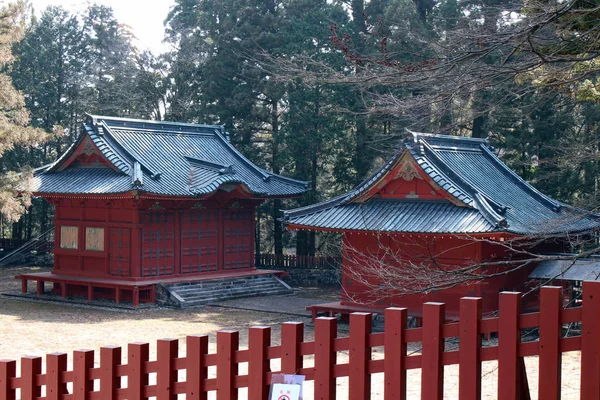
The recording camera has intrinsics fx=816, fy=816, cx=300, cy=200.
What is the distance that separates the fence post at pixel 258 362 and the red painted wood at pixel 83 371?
1.26 meters

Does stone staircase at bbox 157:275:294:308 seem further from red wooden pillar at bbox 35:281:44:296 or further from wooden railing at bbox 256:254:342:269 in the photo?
red wooden pillar at bbox 35:281:44:296

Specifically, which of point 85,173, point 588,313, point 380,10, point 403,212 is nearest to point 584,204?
point 403,212

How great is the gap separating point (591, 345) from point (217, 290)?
20.7m

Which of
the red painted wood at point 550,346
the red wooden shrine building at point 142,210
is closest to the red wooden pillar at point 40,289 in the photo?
the red wooden shrine building at point 142,210

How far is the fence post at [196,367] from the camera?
520 cm

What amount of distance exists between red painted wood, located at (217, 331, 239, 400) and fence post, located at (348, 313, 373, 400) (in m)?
0.78

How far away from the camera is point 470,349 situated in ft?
14.8

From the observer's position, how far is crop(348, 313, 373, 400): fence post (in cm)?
477

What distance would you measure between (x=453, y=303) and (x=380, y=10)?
59.3 feet

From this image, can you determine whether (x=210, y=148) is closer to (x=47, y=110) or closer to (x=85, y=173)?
(x=85, y=173)

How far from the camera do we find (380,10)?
33.3m

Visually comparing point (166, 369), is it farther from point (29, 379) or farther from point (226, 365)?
point (29, 379)

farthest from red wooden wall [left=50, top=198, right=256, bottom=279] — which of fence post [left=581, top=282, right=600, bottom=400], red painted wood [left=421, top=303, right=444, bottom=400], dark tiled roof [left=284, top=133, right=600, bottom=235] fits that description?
fence post [left=581, top=282, right=600, bottom=400]

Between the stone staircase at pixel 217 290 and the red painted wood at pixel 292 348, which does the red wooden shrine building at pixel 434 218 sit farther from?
the red painted wood at pixel 292 348
